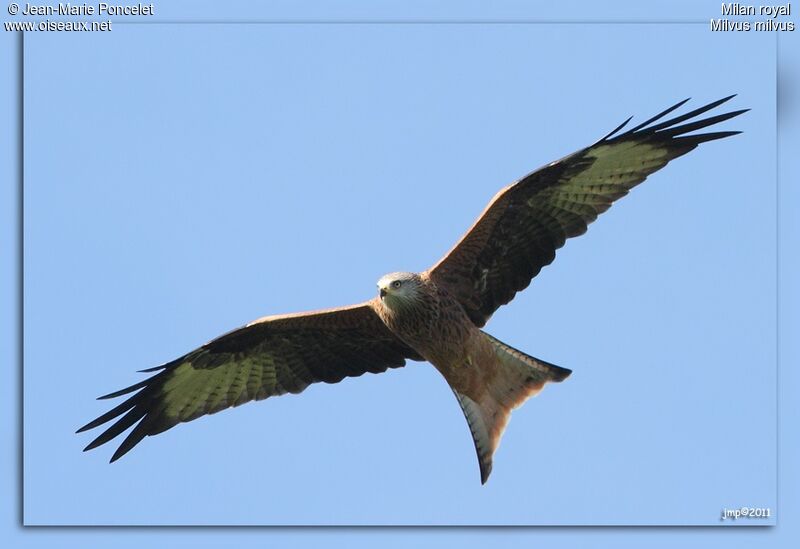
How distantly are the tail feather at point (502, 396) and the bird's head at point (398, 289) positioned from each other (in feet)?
3.27

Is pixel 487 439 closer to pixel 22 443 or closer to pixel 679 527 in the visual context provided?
pixel 679 527

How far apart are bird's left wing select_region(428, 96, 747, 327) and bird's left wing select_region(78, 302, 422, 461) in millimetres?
779

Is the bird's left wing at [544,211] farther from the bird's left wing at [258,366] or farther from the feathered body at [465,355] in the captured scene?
the bird's left wing at [258,366]

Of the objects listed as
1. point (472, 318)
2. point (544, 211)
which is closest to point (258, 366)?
point (472, 318)

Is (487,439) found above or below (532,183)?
below

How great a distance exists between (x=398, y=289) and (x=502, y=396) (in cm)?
131

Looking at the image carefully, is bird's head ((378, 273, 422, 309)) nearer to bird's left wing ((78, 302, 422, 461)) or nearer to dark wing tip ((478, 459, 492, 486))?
bird's left wing ((78, 302, 422, 461))

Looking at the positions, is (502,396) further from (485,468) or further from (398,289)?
(398,289)

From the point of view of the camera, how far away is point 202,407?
468 inches

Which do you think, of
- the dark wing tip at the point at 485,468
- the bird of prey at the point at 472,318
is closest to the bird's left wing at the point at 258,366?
the bird of prey at the point at 472,318

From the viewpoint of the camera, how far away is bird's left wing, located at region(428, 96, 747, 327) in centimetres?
1093

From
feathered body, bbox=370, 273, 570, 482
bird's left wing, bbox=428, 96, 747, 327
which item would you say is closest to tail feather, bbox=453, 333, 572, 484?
feathered body, bbox=370, 273, 570, 482

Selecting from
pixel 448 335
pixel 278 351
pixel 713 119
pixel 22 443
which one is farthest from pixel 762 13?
pixel 22 443

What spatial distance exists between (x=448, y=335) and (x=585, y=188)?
4.99ft
